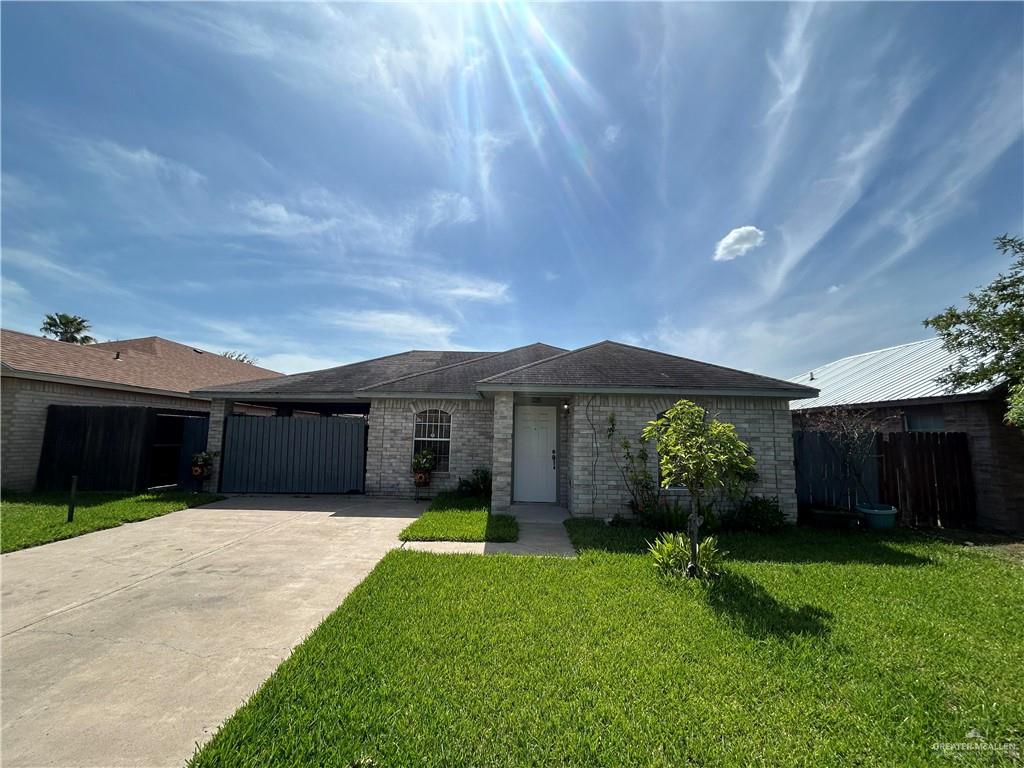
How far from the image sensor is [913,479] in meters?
8.71

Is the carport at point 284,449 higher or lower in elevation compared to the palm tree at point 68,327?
lower

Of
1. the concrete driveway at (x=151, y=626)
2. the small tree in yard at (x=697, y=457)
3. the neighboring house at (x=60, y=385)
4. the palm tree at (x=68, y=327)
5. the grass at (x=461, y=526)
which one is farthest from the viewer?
the palm tree at (x=68, y=327)

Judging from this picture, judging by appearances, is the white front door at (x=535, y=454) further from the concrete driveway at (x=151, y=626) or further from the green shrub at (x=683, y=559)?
the green shrub at (x=683, y=559)

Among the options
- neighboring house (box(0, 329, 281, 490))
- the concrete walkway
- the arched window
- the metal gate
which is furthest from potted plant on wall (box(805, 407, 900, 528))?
neighboring house (box(0, 329, 281, 490))

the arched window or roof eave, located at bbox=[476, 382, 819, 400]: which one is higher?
roof eave, located at bbox=[476, 382, 819, 400]

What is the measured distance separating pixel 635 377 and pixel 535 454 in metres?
3.39

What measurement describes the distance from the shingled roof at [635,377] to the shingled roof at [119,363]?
1224cm

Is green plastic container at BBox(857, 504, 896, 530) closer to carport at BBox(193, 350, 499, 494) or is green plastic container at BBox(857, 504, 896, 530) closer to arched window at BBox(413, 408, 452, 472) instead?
arched window at BBox(413, 408, 452, 472)

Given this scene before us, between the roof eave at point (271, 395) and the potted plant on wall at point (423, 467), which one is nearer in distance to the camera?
the potted plant on wall at point (423, 467)

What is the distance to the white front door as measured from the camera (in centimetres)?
1023

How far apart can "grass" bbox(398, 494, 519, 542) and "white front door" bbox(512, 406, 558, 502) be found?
47.0 inches

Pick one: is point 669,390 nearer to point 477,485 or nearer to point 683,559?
point 683,559

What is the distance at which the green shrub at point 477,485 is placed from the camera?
10484 mm

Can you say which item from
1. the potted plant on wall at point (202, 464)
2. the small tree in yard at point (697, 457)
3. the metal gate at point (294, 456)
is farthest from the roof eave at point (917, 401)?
the potted plant on wall at point (202, 464)
